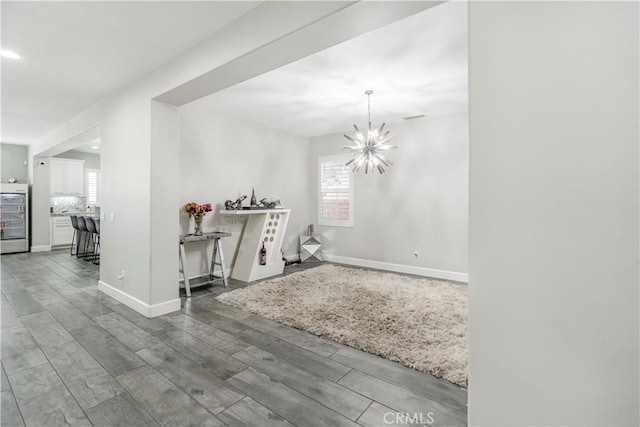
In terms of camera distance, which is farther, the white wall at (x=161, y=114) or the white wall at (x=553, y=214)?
the white wall at (x=161, y=114)

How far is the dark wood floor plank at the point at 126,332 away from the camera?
8.86 feet

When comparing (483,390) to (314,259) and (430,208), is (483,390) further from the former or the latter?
(314,259)

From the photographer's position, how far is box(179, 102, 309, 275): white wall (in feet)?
15.4

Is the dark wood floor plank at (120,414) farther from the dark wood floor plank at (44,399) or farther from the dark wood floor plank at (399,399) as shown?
the dark wood floor plank at (399,399)

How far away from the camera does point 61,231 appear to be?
311 inches

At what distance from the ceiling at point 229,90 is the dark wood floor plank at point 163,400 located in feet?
8.73

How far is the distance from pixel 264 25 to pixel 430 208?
4.03m

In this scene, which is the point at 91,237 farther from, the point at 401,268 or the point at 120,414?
the point at 401,268

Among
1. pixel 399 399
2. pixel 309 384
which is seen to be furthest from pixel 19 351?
pixel 399 399

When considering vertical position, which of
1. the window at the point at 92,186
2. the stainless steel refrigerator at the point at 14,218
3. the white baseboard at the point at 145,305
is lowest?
the white baseboard at the point at 145,305

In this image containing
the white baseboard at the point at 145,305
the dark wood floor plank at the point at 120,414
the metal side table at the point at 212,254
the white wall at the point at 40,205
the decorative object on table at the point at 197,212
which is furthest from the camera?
the white wall at the point at 40,205

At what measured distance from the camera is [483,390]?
1260 mm

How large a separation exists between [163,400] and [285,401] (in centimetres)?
78

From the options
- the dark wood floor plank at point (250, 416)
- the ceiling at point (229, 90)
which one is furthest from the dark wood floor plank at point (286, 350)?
the ceiling at point (229, 90)
